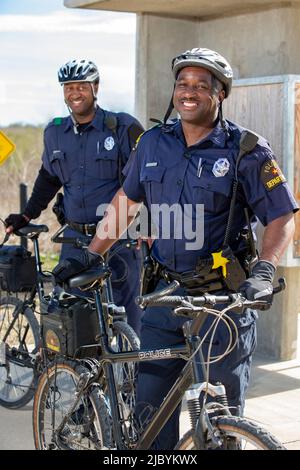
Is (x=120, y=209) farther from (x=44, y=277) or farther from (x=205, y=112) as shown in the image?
(x=44, y=277)

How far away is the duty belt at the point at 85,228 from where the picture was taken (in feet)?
19.9

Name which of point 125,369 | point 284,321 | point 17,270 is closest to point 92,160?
point 17,270

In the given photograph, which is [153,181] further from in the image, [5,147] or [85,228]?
[5,147]

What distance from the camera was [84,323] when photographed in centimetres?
427

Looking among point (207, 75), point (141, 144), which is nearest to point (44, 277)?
point (141, 144)

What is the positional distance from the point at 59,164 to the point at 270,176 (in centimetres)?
255

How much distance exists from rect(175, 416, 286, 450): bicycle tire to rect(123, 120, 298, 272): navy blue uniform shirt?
35.7 inches

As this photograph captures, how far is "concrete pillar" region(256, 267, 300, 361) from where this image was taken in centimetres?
705

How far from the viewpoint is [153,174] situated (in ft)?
13.6

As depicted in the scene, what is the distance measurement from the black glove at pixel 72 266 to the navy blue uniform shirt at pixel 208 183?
284 mm

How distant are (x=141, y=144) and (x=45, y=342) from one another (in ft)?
3.23

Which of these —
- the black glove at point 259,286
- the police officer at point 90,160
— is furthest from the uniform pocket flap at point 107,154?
the black glove at point 259,286

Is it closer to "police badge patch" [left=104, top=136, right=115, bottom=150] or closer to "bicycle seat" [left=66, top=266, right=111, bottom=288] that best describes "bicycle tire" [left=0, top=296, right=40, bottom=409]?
"police badge patch" [left=104, top=136, right=115, bottom=150]

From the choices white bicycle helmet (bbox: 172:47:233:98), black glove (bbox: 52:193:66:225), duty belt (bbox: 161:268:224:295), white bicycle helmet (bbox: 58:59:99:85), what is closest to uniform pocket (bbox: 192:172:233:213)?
duty belt (bbox: 161:268:224:295)
